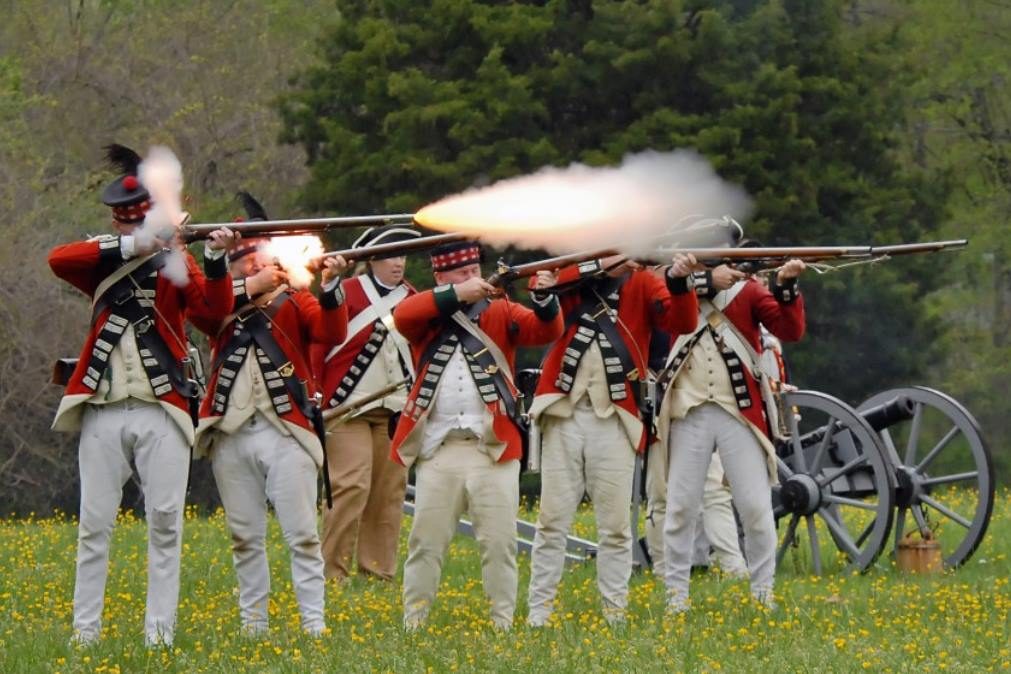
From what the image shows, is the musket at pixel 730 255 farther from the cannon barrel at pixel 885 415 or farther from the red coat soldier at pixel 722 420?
the cannon barrel at pixel 885 415

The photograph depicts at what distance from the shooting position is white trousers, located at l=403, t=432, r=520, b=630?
9.15m

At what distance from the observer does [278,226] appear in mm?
8641

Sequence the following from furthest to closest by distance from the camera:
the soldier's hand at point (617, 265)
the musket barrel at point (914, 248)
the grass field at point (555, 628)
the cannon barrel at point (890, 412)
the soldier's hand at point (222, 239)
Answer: the cannon barrel at point (890, 412), the soldier's hand at point (617, 265), the musket barrel at point (914, 248), the soldier's hand at point (222, 239), the grass field at point (555, 628)

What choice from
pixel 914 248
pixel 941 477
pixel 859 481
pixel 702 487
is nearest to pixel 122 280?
pixel 702 487

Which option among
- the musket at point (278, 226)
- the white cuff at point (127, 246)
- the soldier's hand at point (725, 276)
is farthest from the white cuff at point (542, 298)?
the white cuff at point (127, 246)

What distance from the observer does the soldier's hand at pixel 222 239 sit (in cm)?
848

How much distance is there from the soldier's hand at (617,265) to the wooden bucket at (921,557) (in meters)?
3.15

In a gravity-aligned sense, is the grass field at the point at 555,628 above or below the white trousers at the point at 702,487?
below

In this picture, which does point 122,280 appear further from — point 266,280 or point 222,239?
point 266,280

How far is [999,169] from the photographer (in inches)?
1179

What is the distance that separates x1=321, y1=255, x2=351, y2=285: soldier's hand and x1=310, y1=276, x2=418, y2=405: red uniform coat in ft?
8.45

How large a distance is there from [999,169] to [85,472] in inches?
924

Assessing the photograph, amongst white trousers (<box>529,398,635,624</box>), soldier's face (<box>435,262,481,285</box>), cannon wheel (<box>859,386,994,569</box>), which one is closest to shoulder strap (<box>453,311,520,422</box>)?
soldier's face (<box>435,262,481,285</box>)

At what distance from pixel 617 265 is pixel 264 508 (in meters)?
2.06
